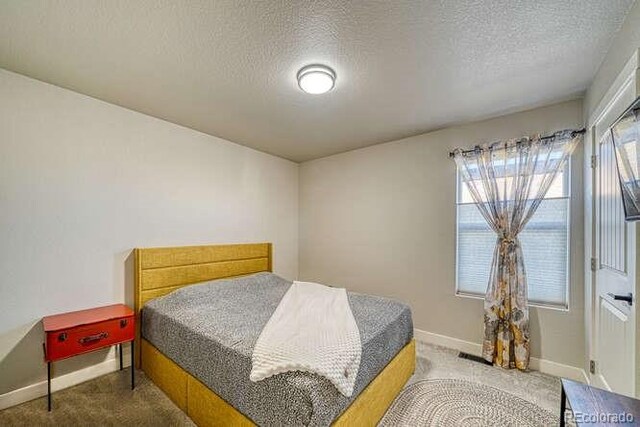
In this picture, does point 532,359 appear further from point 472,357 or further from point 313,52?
point 313,52

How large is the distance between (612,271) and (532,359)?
126cm

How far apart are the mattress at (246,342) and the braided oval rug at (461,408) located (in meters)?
0.36

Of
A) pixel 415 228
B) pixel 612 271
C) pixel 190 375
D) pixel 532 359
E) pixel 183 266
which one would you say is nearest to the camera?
pixel 612 271

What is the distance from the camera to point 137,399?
2.04 metres

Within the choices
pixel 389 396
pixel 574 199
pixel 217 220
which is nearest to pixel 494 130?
pixel 574 199

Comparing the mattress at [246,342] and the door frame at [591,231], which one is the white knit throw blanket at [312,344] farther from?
the door frame at [591,231]

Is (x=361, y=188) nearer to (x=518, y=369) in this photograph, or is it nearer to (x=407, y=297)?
(x=407, y=297)

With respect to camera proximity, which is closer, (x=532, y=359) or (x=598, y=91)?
(x=598, y=91)

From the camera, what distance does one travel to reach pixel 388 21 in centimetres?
Answer: 147

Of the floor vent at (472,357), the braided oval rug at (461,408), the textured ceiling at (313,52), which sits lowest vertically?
the floor vent at (472,357)

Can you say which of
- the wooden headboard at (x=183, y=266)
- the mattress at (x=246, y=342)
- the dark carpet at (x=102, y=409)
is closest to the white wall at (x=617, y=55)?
the mattress at (x=246, y=342)

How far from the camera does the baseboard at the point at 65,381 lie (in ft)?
6.39

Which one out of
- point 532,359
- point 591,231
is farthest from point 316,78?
point 532,359

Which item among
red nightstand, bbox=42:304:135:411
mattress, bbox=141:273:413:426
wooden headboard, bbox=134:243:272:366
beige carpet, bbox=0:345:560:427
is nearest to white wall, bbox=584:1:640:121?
mattress, bbox=141:273:413:426
